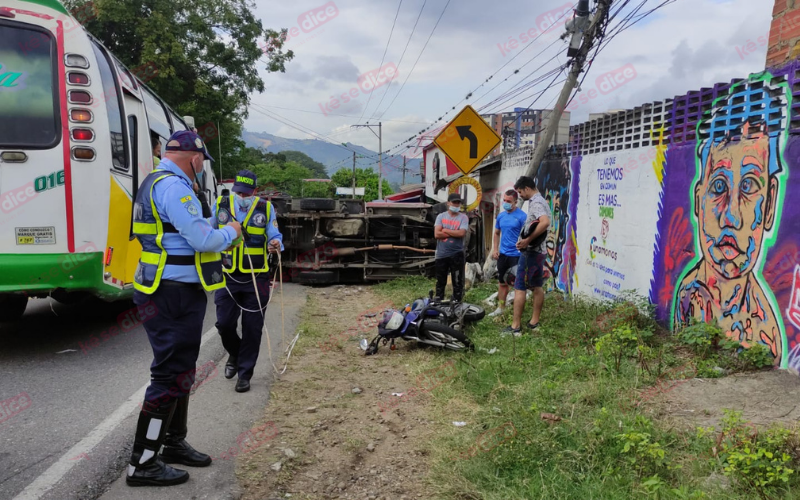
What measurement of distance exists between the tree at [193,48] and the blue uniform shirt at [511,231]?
16100mm

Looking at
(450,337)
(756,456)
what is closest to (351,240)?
(450,337)

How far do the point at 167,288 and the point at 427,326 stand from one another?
3.28 m

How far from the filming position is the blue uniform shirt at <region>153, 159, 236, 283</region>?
9.80ft

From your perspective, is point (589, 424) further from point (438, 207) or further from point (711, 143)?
point (438, 207)

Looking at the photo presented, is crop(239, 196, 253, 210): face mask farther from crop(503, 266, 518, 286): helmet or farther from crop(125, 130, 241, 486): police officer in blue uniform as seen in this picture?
crop(503, 266, 518, 286): helmet

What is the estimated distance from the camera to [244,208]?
16.0 ft

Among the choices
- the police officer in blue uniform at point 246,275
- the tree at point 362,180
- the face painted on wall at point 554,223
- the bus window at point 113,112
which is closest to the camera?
the police officer in blue uniform at point 246,275

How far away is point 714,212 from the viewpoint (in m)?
5.22

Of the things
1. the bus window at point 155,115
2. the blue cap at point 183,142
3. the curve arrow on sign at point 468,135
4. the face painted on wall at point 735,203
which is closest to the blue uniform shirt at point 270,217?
the blue cap at point 183,142

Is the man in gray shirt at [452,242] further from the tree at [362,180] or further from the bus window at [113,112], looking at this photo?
the tree at [362,180]

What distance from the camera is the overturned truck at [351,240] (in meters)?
11.2

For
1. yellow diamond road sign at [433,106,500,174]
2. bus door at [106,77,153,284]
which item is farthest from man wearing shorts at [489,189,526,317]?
bus door at [106,77,153,284]

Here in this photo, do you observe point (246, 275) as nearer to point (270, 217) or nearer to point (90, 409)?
point (270, 217)

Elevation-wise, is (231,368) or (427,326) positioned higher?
(427,326)
